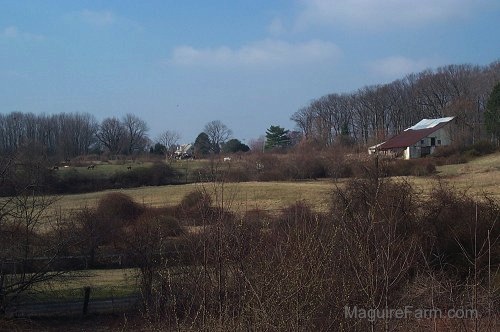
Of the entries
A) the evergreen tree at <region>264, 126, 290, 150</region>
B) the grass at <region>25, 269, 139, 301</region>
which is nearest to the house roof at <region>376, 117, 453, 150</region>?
the evergreen tree at <region>264, 126, 290, 150</region>

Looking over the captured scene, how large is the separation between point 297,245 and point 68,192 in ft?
158

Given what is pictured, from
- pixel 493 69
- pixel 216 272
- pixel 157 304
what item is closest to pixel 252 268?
pixel 216 272

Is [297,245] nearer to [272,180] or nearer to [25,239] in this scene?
[25,239]

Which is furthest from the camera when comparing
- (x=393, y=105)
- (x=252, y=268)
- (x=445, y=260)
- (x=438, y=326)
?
(x=393, y=105)

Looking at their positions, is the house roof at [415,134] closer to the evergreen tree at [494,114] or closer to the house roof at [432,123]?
the house roof at [432,123]

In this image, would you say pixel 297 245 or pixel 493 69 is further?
pixel 493 69

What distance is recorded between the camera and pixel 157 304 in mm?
8570

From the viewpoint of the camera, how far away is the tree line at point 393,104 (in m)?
92.1

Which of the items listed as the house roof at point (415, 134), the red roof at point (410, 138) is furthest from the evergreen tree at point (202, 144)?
the red roof at point (410, 138)

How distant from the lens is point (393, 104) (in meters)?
105

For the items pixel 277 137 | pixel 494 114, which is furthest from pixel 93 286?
pixel 277 137

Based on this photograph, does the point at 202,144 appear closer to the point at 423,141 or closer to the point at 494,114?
the point at 423,141

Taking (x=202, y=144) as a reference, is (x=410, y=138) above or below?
below

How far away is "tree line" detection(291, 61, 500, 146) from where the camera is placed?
92.1 m
